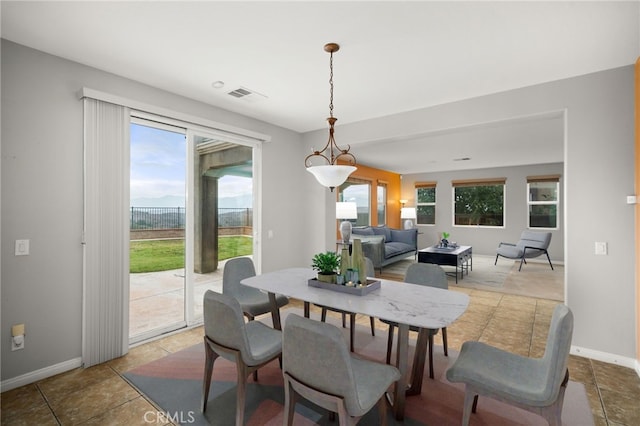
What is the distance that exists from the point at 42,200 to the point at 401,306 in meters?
2.91

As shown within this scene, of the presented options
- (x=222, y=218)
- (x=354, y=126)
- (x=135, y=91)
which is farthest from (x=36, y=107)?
(x=354, y=126)

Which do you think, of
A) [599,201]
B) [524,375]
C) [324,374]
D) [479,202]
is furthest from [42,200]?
[479,202]

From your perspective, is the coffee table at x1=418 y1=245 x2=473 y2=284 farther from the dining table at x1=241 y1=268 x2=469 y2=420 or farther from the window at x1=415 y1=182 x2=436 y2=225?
the dining table at x1=241 y1=268 x2=469 y2=420

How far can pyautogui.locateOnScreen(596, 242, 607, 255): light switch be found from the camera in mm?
2757

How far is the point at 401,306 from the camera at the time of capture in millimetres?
1966

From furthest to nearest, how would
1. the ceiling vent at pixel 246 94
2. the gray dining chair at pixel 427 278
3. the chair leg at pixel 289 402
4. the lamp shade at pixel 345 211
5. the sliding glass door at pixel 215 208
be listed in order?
the lamp shade at pixel 345 211 → the sliding glass door at pixel 215 208 → the ceiling vent at pixel 246 94 → the gray dining chair at pixel 427 278 → the chair leg at pixel 289 402

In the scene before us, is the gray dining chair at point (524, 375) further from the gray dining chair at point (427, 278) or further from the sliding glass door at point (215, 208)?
the sliding glass door at point (215, 208)

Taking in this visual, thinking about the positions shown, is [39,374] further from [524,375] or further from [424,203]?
[424,203]

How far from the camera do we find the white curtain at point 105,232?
268 centimetres

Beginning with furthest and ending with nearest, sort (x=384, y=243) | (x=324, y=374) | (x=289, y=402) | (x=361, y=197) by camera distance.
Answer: (x=361, y=197), (x=384, y=243), (x=289, y=402), (x=324, y=374)

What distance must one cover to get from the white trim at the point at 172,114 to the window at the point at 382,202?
5.44 meters

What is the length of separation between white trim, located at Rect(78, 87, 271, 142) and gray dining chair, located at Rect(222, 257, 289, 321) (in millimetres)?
1668

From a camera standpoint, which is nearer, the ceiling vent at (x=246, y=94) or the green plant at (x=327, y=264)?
the green plant at (x=327, y=264)

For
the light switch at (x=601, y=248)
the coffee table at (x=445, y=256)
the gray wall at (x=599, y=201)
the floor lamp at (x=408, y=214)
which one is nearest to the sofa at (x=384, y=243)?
the coffee table at (x=445, y=256)
